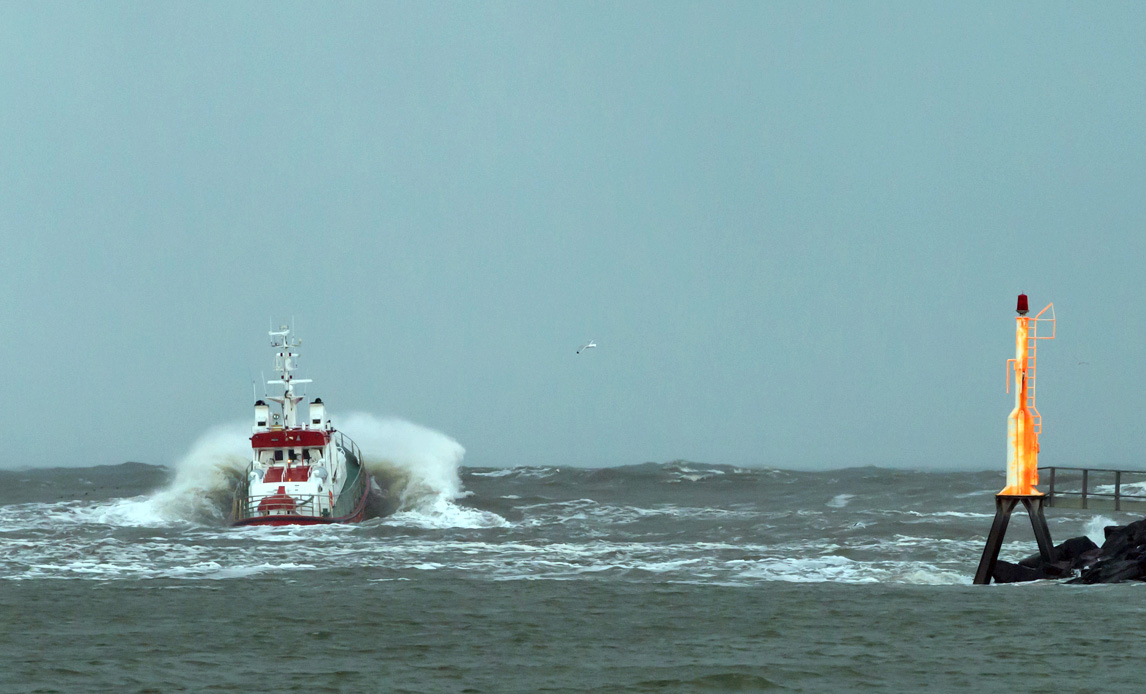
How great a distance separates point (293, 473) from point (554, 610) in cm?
2203

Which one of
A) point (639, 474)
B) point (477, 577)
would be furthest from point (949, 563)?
point (639, 474)

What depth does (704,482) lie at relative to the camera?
71938mm

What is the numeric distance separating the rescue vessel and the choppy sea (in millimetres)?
1468

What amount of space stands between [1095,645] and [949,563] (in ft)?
35.5

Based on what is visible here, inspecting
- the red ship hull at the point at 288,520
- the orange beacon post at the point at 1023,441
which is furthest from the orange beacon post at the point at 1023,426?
the red ship hull at the point at 288,520

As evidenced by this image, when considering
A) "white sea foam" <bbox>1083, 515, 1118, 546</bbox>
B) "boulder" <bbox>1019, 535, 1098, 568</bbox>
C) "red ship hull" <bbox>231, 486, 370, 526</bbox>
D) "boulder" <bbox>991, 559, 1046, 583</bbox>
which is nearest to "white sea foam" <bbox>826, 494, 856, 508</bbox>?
"white sea foam" <bbox>1083, 515, 1118, 546</bbox>

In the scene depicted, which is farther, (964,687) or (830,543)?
(830,543)

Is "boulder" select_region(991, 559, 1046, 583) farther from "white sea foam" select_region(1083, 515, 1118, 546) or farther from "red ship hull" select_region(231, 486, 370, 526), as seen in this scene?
"red ship hull" select_region(231, 486, 370, 526)

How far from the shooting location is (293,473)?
40156mm

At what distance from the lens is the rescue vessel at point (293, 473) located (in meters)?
38.0

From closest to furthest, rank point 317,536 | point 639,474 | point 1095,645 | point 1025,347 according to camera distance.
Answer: point 1095,645 < point 1025,347 < point 317,536 < point 639,474

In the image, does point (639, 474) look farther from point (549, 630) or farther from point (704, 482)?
point (549, 630)

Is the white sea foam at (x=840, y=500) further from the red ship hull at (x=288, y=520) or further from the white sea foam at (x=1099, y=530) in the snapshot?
the red ship hull at (x=288, y=520)

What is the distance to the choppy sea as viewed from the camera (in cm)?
1482
